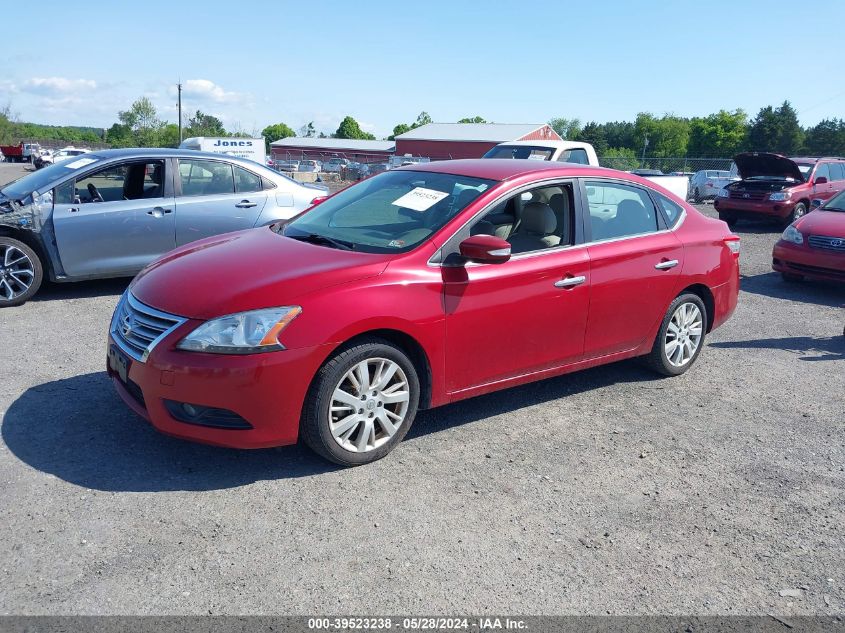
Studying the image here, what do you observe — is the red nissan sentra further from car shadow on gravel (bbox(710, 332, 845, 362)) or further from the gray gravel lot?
car shadow on gravel (bbox(710, 332, 845, 362))

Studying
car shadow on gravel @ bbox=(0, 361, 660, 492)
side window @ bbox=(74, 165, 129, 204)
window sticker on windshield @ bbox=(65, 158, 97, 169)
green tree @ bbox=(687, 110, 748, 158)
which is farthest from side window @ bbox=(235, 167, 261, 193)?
green tree @ bbox=(687, 110, 748, 158)

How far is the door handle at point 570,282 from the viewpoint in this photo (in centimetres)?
471

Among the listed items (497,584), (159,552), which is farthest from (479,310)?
(159,552)

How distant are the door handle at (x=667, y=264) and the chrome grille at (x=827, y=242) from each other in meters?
5.46

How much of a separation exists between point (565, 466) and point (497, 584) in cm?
131

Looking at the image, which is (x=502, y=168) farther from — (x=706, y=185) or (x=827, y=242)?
(x=706, y=185)

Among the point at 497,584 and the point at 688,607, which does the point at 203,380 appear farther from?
the point at 688,607

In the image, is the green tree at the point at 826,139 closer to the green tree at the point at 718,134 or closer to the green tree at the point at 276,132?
the green tree at the point at 718,134

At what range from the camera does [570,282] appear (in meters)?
4.76

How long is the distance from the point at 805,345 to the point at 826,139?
7465 centimetres

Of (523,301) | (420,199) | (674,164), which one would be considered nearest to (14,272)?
(420,199)

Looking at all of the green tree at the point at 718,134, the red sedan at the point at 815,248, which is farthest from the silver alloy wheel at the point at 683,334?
the green tree at the point at 718,134

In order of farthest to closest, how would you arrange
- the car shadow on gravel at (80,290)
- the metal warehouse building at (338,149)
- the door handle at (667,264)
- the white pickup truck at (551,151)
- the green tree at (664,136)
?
the green tree at (664,136) < the metal warehouse building at (338,149) < the white pickup truck at (551,151) < the car shadow on gravel at (80,290) < the door handle at (667,264)

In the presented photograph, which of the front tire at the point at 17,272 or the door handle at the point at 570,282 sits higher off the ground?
the door handle at the point at 570,282
